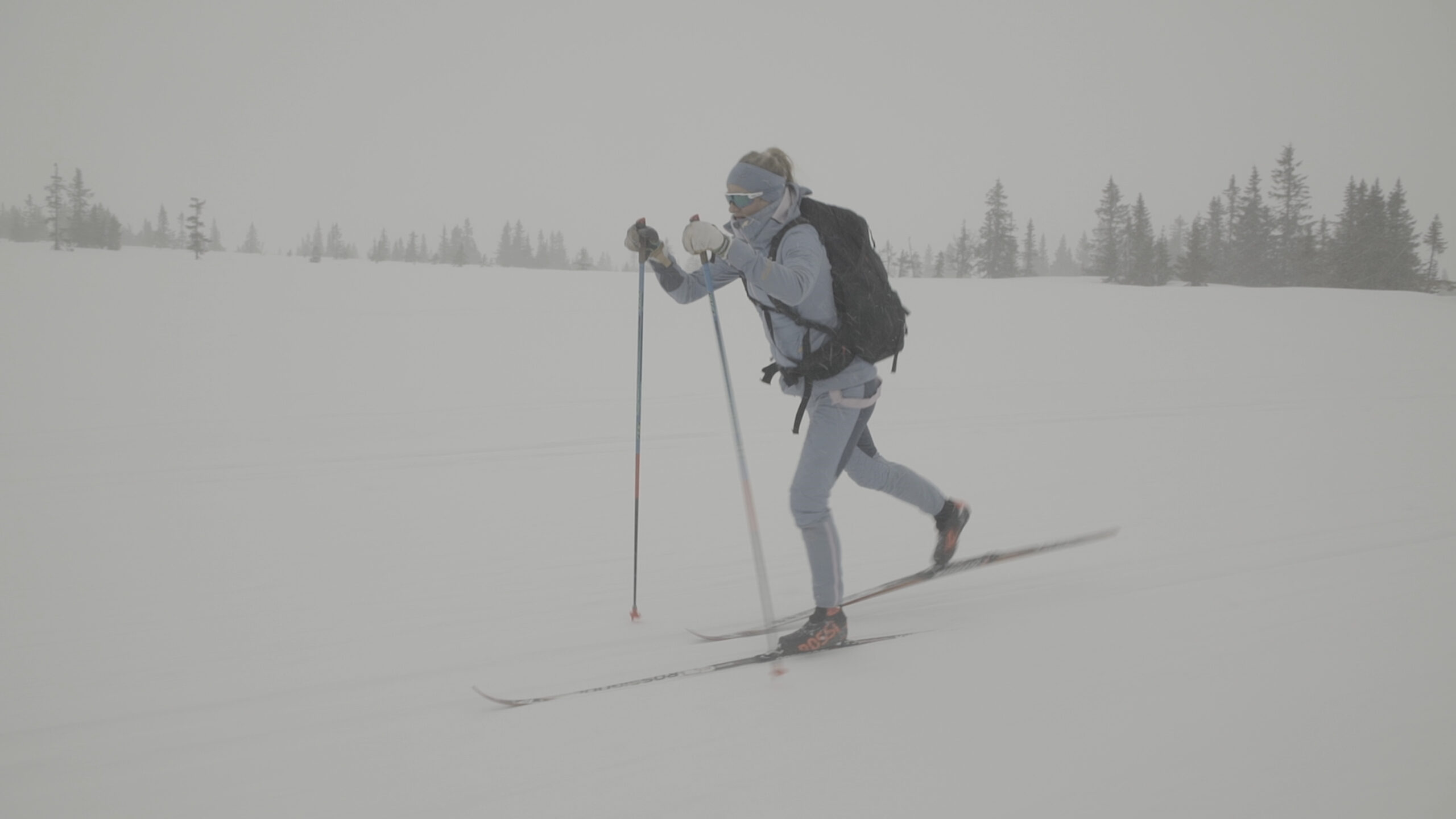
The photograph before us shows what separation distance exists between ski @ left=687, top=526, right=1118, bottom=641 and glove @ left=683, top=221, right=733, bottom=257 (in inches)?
72.4

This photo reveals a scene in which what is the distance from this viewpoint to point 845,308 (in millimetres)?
3496

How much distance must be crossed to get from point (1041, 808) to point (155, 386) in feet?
38.9

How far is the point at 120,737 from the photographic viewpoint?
110 inches

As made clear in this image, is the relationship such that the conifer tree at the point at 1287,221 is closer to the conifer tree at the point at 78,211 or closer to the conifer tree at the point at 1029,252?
the conifer tree at the point at 1029,252

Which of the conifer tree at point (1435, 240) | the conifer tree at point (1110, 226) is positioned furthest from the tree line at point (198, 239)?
the conifer tree at point (1435, 240)

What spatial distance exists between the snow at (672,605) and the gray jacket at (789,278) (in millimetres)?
1431

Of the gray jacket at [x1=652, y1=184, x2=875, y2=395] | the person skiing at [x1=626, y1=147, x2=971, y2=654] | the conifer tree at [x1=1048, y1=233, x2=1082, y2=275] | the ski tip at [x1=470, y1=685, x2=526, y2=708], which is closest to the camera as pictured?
the ski tip at [x1=470, y1=685, x2=526, y2=708]

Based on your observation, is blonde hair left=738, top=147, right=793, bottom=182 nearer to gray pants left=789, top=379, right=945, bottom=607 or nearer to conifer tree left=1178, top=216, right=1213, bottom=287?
gray pants left=789, top=379, right=945, bottom=607

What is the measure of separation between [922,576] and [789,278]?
212cm

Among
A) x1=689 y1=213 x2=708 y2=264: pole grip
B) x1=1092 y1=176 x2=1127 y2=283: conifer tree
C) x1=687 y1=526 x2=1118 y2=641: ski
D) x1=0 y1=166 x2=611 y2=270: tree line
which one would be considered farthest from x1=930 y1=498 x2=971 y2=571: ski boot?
x1=1092 y1=176 x2=1127 y2=283: conifer tree

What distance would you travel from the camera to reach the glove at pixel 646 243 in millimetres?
3850

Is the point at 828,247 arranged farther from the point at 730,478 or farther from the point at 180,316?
the point at 180,316

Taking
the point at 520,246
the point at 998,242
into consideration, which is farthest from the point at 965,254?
A: the point at 520,246

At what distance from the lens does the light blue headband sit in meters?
3.45
